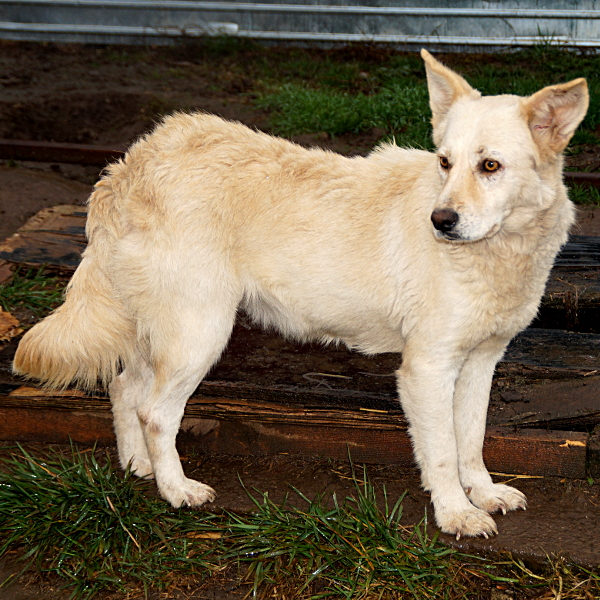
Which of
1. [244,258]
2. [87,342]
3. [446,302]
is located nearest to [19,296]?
[87,342]

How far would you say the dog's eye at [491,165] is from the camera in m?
3.17

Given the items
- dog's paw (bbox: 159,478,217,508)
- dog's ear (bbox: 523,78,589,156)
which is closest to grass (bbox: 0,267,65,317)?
dog's paw (bbox: 159,478,217,508)

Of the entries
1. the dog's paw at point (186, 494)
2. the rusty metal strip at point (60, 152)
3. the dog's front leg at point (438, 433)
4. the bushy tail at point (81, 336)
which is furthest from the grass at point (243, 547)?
the rusty metal strip at point (60, 152)

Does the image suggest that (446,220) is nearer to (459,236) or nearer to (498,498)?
(459,236)

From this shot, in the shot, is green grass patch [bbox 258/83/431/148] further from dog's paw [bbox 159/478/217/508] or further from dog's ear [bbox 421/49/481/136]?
dog's paw [bbox 159/478/217/508]

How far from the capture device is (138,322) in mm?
3785

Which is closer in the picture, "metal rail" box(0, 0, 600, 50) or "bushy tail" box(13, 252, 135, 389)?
"bushy tail" box(13, 252, 135, 389)

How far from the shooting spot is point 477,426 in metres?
3.78

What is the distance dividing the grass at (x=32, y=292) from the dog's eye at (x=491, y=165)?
320 cm

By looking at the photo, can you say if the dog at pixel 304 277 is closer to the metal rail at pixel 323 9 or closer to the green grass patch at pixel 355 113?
the green grass patch at pixel 355 113

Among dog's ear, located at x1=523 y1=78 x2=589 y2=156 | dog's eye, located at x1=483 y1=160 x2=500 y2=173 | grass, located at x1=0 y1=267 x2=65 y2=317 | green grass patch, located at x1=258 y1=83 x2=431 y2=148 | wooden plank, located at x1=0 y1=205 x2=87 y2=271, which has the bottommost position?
grass, located at x1=0 y1=267 x2=65 y2=317

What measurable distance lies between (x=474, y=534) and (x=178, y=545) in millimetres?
1381

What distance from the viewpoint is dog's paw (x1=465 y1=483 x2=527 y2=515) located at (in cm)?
377

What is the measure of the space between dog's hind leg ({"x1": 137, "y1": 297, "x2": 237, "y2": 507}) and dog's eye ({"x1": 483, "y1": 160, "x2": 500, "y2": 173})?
1.35m
